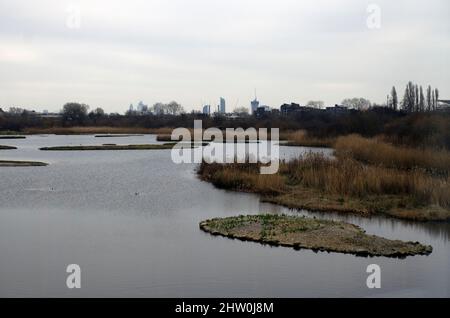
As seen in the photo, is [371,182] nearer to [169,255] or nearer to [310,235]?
[310,235]

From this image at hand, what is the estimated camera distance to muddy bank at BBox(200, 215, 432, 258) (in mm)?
10617

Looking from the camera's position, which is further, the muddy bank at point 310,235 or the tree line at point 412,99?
the tree line at point 412,99

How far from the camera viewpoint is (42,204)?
51.5 ft

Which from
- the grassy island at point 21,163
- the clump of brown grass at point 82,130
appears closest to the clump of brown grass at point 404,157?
the grassy island at point 21,163

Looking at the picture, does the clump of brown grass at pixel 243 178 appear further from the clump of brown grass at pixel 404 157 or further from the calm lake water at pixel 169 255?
the clump of brown grass at pixel 404 157

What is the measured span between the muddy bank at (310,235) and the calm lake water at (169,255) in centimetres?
30

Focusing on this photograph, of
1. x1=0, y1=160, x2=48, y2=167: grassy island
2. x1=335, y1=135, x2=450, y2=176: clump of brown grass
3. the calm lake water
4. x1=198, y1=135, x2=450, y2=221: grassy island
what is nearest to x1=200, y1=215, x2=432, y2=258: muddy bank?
the calm lake water

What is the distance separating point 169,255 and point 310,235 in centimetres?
317

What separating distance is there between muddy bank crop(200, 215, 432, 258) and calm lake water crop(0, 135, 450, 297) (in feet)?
0.98

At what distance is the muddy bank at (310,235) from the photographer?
34.8 ft

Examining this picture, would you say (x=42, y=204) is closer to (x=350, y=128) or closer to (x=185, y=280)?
(x=185, y=280)
